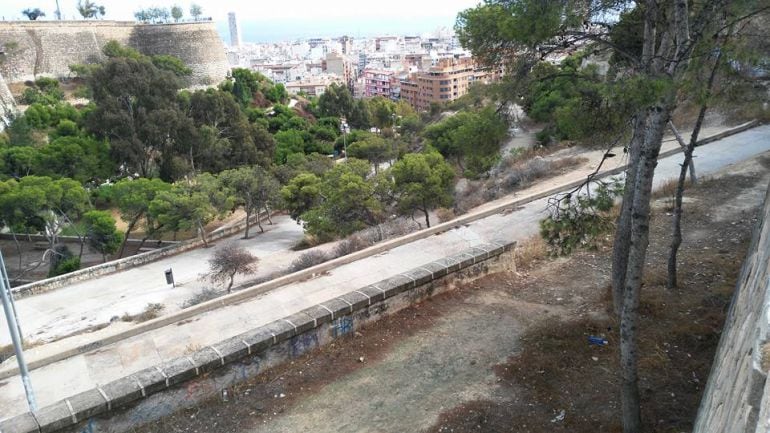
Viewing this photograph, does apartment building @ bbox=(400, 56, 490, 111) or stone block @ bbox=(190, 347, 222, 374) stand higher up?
stone block @ bbox=(190, 347, 222, 374)

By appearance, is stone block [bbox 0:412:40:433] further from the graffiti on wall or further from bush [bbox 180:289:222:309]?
bush [bbox 180:289:222:309]

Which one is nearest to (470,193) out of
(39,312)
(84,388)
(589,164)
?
(589,164)

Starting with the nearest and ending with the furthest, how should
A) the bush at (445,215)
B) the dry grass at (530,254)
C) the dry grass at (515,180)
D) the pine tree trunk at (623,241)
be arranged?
1. the pine tree trunk at (623,241)
2. the dry grass at (530,254)
3. the bush at (445,215)
4. the dry grass at (515,180)

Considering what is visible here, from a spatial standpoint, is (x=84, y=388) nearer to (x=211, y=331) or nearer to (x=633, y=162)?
(x=211, y=331)

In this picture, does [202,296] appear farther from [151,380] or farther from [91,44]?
[91,44]

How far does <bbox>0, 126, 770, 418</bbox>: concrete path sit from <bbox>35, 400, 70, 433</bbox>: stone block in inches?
→ 61.0

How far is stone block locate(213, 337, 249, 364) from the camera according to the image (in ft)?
18.5

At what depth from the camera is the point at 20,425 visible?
4656mm

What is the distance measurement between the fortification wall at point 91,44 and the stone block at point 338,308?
49.9 meters

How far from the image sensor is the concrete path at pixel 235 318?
656 centimetres

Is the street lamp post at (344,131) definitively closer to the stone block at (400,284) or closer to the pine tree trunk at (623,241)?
the stone block at (400,284)

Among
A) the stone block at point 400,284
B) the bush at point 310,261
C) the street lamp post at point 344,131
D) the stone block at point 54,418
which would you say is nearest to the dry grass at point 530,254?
the stone block at point 400,284

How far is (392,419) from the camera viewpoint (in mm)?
5176

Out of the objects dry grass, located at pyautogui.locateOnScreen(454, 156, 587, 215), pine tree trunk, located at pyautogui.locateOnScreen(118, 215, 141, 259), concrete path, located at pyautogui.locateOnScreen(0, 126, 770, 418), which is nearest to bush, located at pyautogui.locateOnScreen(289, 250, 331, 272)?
concrete path, located at pyautogui.locateOnScreen(0, 126, 770, 418)
